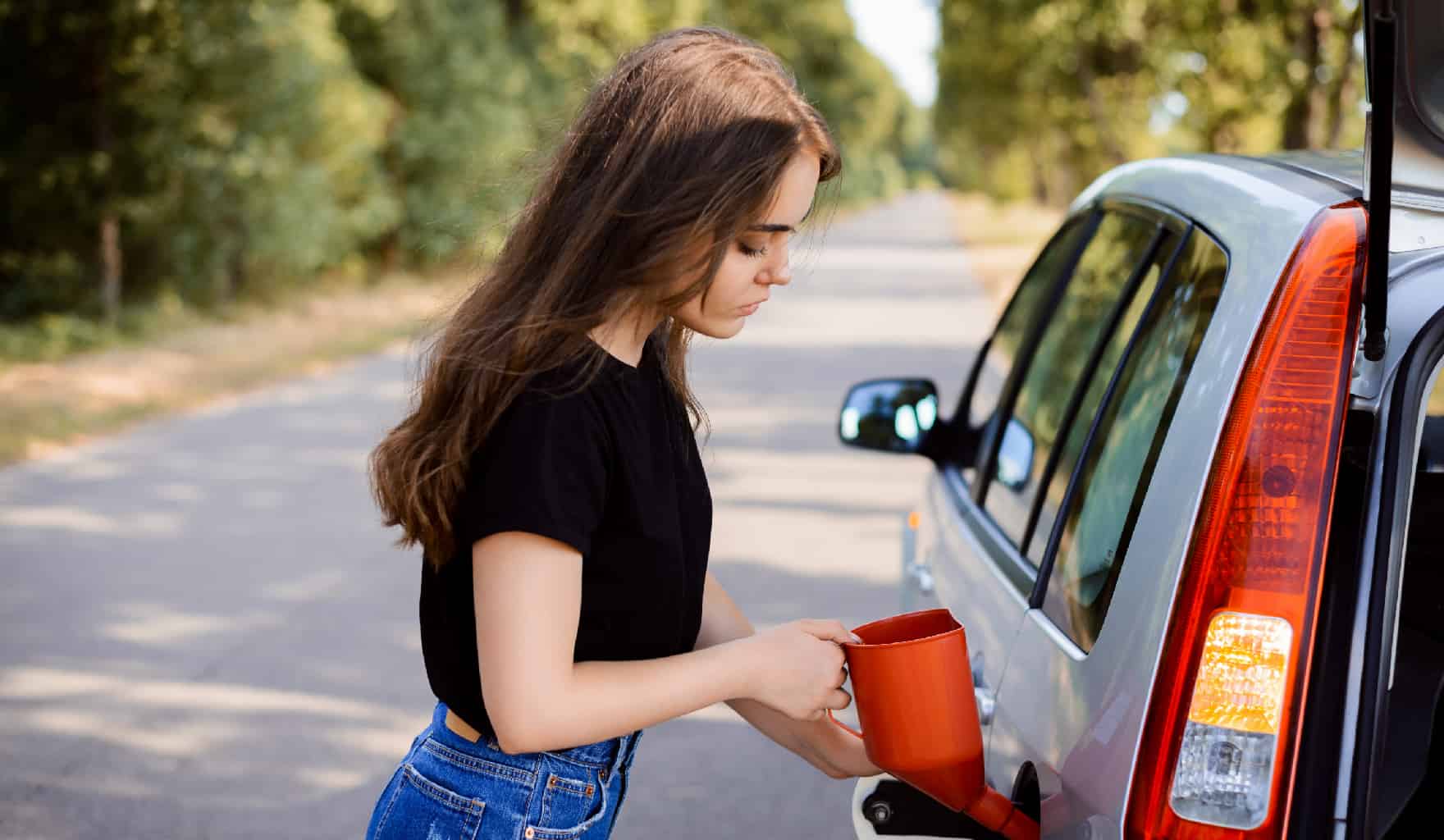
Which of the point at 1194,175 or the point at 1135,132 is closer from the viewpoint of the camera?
the point at 1194,175

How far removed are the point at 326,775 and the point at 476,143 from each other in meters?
19.1

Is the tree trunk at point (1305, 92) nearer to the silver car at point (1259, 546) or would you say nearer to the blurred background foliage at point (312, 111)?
the blurred background foliage at point (312, 111)

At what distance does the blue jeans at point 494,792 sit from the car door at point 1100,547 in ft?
1.79

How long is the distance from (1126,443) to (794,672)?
72cm

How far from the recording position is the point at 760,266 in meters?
1.74

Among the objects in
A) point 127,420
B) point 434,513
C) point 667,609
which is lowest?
point 127,420

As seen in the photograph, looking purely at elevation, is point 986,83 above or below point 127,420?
above

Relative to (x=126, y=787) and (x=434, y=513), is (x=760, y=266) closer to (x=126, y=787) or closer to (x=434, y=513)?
(x=434, y=513)

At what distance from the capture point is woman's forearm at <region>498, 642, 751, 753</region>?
5.22ft

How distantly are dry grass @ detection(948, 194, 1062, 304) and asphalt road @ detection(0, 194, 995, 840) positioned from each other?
537cm

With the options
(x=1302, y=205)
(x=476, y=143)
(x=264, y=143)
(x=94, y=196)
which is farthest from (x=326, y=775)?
(x=476, y=143)

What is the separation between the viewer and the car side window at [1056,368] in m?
2.82

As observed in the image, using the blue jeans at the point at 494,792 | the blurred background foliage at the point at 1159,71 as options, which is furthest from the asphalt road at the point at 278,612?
the blurred background foliage at the point at 1159,71

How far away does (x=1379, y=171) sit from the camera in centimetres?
153
